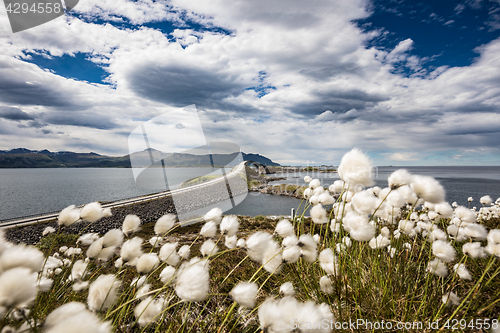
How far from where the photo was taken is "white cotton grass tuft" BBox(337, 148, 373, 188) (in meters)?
1.81

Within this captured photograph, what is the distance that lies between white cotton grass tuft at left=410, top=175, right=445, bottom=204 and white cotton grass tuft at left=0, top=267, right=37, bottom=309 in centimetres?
242

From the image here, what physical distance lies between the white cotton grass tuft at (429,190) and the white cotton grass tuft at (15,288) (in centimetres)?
242

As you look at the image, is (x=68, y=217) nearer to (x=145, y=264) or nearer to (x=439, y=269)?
(x=145, y=264)

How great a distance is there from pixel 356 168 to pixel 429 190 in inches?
21.5

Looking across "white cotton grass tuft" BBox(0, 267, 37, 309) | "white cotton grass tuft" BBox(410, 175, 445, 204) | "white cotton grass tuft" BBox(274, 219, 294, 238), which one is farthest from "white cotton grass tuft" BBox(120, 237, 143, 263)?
"white cotton grass tuft" BBox(410, 175, 445, 204)

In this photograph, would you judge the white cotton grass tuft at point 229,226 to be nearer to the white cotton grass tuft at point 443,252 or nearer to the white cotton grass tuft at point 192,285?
the white cotton grass tuft at point 192,285

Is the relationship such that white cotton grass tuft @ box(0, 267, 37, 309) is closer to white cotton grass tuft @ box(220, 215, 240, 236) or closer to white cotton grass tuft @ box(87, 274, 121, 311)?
white cotton grass tuft @ box(87, 274, 121, 311)

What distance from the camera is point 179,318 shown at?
2564 mm

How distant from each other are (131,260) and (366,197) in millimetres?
2123

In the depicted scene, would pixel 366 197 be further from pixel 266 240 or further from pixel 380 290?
pixel 380 290

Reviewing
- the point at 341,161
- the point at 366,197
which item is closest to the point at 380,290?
the point at 366,197

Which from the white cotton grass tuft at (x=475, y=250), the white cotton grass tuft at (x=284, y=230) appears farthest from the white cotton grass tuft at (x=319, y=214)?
the white cotton grass tuft at (x=475, y=250)

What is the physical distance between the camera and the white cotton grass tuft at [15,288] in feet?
2.58

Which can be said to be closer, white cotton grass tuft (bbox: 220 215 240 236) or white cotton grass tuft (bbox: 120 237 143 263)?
white cotton grass tuft (bbox: 120 237 143 263)
